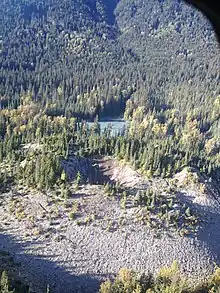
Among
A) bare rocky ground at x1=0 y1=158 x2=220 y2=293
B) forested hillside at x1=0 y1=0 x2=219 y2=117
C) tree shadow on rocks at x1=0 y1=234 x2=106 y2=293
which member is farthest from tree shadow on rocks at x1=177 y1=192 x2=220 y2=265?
forested hillside at x1=0 y1=0 x2=219 y2=117

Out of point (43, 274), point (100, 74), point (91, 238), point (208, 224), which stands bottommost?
point (43, 274)

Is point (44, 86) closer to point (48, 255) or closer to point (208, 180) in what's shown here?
point (208, 180)

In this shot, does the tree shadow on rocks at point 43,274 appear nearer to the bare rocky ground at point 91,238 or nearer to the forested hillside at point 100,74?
the bare rocky ground at point 91,238

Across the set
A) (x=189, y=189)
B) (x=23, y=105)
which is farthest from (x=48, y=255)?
(x=23, y=105)

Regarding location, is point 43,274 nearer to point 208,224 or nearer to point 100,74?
point 208,224

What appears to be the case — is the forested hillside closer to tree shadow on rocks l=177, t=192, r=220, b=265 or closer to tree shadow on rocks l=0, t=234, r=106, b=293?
tree shadow on rocks l=177, t=192, r=220, b=265

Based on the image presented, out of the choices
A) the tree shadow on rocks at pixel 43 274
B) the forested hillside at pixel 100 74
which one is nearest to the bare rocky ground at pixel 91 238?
the tree shadow on rocks at pixel 43 274

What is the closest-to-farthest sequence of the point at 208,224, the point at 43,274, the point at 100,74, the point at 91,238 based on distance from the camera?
the point at 43,274, the point at 91,238, the point at 208,224, the point at 100,74

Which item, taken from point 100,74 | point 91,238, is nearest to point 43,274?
point 91,238
